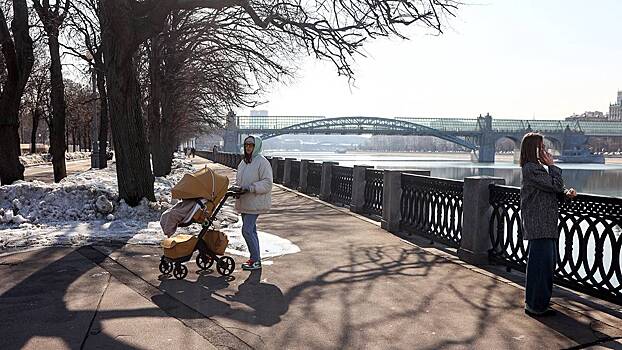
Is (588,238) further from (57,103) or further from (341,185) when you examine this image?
(57,103)

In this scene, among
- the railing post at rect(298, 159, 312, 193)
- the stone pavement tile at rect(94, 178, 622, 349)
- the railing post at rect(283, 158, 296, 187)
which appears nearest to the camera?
the stone pavement tile at rect(94, 178, 622, 349)

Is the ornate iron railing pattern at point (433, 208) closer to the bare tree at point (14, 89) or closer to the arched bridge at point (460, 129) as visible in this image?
the bare tree at point (14, 89)

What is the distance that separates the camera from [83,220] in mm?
10734

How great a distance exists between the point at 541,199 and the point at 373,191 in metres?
8.31

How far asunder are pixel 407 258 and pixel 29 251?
512 centimetres

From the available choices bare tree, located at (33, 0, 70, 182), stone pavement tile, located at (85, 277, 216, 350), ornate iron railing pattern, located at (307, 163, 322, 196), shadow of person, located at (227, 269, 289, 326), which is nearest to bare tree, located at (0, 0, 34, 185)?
bare tree, located at (33, 0, 70, 182)

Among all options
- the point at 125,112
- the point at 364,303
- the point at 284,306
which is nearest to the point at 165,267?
the point at 284,306

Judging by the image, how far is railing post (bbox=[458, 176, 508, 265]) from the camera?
7.94 metres

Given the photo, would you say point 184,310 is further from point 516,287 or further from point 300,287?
point 516,287

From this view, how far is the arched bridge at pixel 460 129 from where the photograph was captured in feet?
305

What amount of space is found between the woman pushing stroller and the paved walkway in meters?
0.54

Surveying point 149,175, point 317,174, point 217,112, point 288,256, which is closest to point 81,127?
point 217,112

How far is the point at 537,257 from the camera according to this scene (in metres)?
5.63

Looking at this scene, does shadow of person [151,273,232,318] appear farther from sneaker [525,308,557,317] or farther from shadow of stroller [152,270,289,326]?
sneaker [525,308,557,317]
